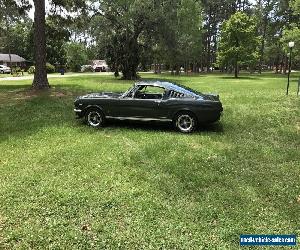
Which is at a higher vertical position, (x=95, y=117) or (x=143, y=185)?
(x=95, y=117)

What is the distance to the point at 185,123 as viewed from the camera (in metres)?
11.0

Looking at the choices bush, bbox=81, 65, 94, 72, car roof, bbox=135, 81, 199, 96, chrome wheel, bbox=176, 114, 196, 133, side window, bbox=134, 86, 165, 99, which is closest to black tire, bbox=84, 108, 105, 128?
side window, bbox=134, 86, 165, 99

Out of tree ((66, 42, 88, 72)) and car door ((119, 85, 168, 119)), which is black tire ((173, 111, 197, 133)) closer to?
car door ((119, 85, 168, 119))

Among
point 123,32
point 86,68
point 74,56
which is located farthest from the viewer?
point 86,68

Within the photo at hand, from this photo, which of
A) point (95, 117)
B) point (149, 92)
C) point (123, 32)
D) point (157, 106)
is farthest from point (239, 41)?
point (95, 117)

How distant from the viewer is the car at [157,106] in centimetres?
1080

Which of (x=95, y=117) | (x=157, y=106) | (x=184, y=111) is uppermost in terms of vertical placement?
(x=157, y=106)

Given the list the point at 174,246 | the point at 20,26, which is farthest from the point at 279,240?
the point at 20,26

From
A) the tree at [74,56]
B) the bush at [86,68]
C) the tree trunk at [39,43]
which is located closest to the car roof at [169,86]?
the tree trunk at [39,43]

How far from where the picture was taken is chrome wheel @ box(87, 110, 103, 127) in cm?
1152

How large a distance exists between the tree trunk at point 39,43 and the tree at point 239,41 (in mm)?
28889

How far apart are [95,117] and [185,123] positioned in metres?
2.82

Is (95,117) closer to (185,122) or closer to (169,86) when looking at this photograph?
(169,86)

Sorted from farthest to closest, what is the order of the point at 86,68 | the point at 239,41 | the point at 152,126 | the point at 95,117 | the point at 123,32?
1. the point at 86,68
2. the point at 239,41
3. the point at 123,32
4. the point at 152,126
5. the point at 95,117
